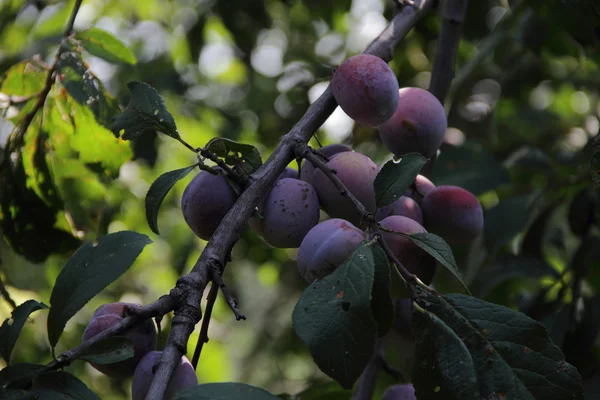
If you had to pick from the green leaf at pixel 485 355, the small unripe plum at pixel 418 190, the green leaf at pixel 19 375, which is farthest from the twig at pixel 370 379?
the green leaf at pixel 19 375

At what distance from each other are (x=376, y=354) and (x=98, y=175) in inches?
26.4

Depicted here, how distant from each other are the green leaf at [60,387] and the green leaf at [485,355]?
0.37 metres

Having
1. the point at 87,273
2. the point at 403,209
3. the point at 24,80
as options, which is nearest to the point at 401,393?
the point at 403,209

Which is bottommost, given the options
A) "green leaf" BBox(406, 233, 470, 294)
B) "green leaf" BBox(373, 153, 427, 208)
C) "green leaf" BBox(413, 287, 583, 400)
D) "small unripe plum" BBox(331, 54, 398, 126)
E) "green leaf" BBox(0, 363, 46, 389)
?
"green leaf" BBox(413, 287, 583, 400)

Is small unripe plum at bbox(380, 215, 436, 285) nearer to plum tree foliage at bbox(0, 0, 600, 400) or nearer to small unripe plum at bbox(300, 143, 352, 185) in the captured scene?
plum tree foliage at bbox(0, 0, 600, 400)

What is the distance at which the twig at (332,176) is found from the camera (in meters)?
0.79

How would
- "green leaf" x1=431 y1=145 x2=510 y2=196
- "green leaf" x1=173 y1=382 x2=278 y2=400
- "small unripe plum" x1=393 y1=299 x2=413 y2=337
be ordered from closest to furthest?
1. "green leaf" x1=173 y1=382 x2=278 y2=400
2. "small unripe plum" x1=393 y1=299 x2=413 y2=337
3. "green leaf" x1=431 y1=145 x2=510 y2=196

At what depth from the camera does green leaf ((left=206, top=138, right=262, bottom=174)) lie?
2.88 feet

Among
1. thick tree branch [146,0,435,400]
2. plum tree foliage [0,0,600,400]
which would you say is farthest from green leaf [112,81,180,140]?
thick tree branch [146,0,435,400]

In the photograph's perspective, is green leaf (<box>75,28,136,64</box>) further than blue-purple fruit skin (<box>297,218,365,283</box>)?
Yes

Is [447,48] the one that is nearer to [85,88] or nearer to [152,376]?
[85,88]

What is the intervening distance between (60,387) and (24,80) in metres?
0.85

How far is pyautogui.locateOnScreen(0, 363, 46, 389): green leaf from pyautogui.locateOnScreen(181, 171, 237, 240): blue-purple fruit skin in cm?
28

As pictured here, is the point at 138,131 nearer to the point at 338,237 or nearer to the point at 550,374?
the point at 338,237
